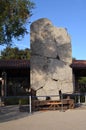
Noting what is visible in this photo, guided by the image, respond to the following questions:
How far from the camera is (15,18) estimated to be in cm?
2528

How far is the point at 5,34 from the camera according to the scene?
86.5 ft

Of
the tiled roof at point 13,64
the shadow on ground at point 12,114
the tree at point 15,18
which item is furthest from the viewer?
the tiled roof at point 13,64

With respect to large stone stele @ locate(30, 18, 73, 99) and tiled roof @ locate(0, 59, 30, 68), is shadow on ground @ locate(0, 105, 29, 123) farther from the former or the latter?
tiled roof @ locate(0, 59, 30, 68)

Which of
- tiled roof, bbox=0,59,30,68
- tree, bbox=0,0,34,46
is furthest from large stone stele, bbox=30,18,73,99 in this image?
tiled roof, bbox=0,59,30,68

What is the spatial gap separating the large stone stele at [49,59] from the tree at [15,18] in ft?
2.99

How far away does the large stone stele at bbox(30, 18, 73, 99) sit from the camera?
25.8m

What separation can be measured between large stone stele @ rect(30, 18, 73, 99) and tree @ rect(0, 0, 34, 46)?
0.91m

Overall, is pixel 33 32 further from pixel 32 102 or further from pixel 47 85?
pixel 32 102

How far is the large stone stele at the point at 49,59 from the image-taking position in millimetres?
25797

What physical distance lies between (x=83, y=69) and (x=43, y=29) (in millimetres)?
9645

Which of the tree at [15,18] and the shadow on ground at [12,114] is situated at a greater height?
the tree at [15,18]

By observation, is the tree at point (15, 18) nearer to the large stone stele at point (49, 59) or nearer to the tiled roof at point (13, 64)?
the large stone stele at point (49, 59)

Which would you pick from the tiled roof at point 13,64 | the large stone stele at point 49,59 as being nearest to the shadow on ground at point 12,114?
the large stone stele at point 49,59

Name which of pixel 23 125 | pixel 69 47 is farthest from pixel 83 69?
pixel 23 125
